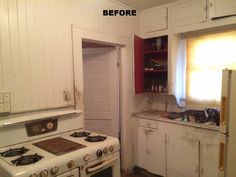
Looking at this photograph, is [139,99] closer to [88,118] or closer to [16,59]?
[88,118]

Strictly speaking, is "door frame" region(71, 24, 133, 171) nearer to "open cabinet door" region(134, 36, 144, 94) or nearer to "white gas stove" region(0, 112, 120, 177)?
"open cabinet door" region(134, 36, 144, 94)

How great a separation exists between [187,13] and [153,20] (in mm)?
540

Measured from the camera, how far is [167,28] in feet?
9.46

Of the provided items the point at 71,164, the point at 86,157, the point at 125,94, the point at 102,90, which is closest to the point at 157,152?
the point at 125,94


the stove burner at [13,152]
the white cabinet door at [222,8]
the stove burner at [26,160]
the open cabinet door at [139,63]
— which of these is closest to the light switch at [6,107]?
the stove burner at [13,152]

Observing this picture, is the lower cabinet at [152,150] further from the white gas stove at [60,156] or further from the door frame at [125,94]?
the white gas stove at [60,156]

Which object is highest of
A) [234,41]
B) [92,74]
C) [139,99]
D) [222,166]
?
[234,41]

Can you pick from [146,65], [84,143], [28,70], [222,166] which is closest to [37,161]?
[84,143]

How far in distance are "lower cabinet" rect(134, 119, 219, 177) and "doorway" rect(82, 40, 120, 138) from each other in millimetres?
464

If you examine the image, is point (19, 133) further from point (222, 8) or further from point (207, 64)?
point (222, 8)

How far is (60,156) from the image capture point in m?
1.51

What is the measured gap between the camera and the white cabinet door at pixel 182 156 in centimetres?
238

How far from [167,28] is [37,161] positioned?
2414 millimetres

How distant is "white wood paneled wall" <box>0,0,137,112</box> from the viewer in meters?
1.73
